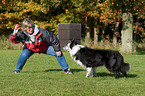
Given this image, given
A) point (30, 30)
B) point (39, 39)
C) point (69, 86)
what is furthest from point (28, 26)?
point (69, 86)

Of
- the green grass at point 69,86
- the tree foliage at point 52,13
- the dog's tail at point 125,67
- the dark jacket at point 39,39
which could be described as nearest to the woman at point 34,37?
the dark jacket at point 39,39

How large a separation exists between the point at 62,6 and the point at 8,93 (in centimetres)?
2170

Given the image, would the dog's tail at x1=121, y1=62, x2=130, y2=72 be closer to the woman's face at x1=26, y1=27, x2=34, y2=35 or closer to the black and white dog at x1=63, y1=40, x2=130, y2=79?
the black and white dog at x1=63, y1=40, x2=130, y2=79

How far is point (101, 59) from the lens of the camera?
701 centimetres

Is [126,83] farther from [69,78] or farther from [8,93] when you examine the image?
[8,93]

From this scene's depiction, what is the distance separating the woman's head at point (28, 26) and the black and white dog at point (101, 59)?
134cm

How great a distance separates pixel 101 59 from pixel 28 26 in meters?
2.30

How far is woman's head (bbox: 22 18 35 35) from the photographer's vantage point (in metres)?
7.07

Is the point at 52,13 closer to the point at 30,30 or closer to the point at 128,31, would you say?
the point at 128,31

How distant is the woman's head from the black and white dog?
52.7 inches

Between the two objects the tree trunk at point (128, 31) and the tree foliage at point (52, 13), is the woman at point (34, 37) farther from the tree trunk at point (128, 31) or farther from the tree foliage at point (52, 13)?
the tree foliage at point (52, 13)

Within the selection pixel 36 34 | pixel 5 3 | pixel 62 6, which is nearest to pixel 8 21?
pixel 5 3

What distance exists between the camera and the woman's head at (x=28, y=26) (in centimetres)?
707

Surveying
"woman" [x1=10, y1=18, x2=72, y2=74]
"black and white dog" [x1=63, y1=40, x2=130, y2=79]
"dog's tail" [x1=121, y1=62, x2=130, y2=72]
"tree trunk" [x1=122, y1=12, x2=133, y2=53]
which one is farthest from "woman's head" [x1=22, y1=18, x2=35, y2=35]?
"tree trunk" [x1=122, y1=12, x2=133, y2=53]
